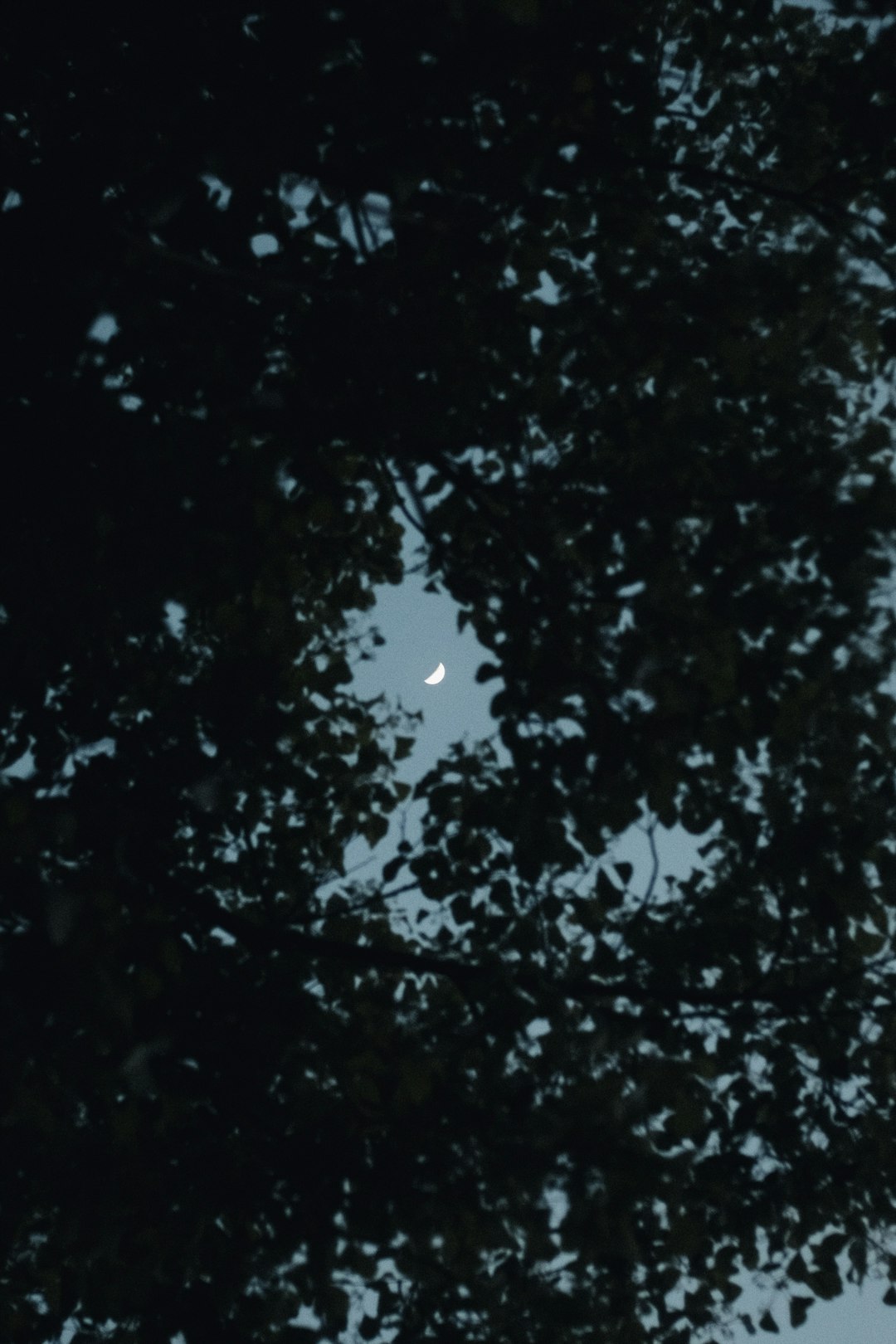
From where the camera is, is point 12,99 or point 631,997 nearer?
point 631,997

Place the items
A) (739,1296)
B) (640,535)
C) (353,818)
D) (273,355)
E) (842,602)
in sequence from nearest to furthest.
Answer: (842,602), (640,535), (273,355), (739,1296), (353,818)

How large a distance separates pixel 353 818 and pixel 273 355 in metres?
3.44

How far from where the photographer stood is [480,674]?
666 cm

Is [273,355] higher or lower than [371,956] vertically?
higher

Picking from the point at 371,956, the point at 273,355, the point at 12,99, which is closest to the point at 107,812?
the point at 371,956

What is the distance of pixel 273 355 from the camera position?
735cm

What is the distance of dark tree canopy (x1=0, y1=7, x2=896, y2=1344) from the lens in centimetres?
573

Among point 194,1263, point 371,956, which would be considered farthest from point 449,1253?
point 371,956

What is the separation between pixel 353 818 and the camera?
9469mm

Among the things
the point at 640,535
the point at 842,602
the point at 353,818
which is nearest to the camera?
the point at 842,602

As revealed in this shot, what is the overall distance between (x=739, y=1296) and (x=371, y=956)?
292 centimetres

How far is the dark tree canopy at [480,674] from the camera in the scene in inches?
226

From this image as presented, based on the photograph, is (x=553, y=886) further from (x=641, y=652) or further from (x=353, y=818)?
(x=641, y=652)

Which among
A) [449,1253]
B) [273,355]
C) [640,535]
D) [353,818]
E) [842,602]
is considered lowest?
[449,1253]
